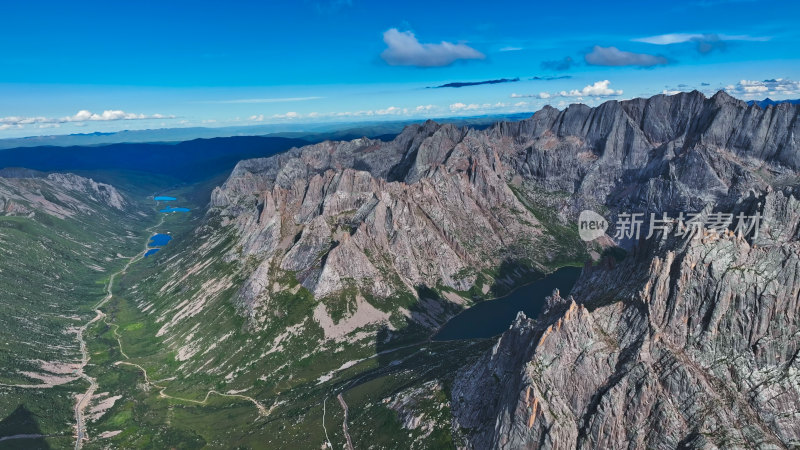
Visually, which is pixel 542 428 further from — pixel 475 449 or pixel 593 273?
pixel 593 273

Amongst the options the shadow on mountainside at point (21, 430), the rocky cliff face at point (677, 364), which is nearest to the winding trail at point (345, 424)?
the rocky cliff face at point (677, 364)

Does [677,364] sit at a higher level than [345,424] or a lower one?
higher

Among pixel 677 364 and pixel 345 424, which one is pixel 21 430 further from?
pixel 677 364

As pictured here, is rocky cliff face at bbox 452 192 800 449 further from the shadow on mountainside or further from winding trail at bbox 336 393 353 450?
the shadow on mountainside

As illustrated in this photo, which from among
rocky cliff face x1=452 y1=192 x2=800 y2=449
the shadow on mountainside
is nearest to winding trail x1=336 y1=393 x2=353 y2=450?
rocky cliff face x1=452 y1=192 x2=800 y2=449

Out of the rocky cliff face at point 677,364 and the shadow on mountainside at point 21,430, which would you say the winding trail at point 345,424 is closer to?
the rocky cliff face at point 677,364

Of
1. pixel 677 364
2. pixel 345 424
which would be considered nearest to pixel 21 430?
pixel 345 424

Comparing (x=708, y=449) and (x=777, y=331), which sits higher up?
(x=777, y=331)

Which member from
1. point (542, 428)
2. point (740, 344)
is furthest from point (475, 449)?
point (740, 344)

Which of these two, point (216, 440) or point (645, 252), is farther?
point (216, 440)
